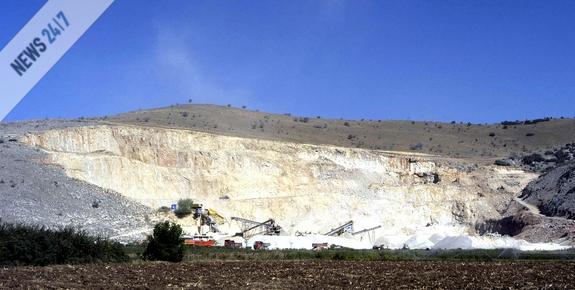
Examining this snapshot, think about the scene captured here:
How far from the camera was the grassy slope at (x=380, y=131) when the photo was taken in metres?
93.1

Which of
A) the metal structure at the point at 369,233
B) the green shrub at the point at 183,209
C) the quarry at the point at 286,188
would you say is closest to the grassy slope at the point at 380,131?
the quarry at the point at 286,188

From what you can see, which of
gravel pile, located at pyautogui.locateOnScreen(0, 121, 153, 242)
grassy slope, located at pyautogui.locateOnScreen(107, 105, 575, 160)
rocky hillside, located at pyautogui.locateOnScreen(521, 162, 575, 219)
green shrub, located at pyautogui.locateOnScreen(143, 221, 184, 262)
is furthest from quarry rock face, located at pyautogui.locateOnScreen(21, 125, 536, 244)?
grassy slope, located at pyautogui.locateOnScreen(107, 105, 575, 160)

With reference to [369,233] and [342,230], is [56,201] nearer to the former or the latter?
[342,230]

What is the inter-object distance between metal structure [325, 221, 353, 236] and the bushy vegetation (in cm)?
2625

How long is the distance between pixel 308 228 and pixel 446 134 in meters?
58.7

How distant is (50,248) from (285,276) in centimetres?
974

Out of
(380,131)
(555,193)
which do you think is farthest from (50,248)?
(380,131)

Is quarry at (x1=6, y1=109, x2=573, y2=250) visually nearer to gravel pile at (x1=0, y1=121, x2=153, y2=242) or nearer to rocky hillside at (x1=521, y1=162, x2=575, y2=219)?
gravel pile at (x1=0, y1=121, x2=153, y2=242)

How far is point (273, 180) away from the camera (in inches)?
2436

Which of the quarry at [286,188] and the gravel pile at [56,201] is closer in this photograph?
the gravel pile at [56,201]

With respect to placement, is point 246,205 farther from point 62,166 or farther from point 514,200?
point 514,200

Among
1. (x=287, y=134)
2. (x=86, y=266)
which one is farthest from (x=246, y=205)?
(x=287, y=134)

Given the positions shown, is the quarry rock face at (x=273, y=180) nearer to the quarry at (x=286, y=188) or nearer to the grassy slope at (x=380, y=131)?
the quarry at (x=286, y=188)

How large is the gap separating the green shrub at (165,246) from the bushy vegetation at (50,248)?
1676 mm
